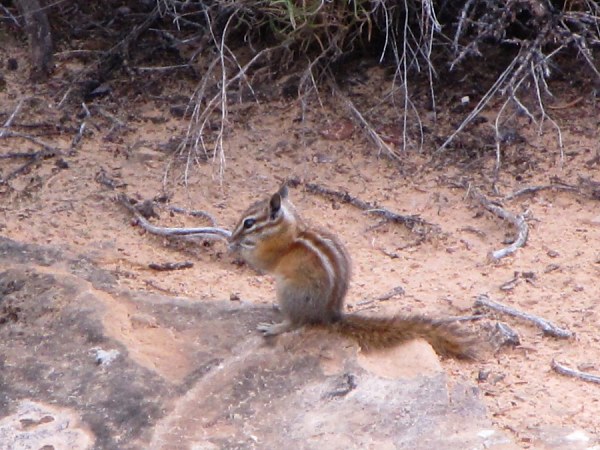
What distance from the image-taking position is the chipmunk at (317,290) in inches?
181

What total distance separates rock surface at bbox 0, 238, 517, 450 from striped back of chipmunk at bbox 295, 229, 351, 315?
0.56 ft

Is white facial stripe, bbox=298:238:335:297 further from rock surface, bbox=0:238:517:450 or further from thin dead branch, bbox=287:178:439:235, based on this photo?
thin dead branch, bbox=287:178:439:235

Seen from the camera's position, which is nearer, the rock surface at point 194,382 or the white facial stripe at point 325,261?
the rock surface at point 194,382

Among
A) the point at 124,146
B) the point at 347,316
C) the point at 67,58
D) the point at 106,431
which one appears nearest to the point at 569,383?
the point at 347,316

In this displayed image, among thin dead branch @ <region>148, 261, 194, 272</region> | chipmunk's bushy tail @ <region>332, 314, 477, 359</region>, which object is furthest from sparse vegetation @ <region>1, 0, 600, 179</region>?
chipmunk's bushy tail @ <region>332, 314, 477, 359</region>

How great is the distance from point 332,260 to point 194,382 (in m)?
0.82

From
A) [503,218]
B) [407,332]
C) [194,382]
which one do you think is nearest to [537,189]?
[503,218]

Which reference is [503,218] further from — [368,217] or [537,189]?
[368,217]

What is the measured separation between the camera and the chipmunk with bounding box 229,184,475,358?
4594mm

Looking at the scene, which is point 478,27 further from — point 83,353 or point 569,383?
point 83,353

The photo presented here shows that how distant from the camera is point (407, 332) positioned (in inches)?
181

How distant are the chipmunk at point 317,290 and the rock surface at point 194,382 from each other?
0.29 ft

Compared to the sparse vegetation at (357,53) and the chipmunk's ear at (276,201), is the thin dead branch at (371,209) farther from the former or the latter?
the chipmunk's ear at (276,201)

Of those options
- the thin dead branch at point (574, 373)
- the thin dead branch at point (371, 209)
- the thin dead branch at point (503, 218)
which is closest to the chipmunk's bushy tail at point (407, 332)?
the thin dead branch at point (574, 373)
